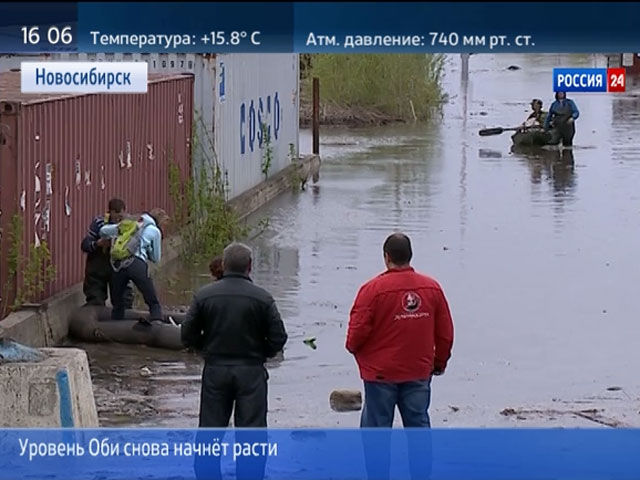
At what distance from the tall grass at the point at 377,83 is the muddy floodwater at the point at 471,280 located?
6.00 meters

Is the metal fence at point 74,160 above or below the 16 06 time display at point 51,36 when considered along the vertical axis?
below

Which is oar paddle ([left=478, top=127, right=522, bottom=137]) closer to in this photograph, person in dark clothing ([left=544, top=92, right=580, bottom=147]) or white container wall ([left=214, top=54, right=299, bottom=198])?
person in dark clothing ([left=544, top=92, right=580, bottom=147])

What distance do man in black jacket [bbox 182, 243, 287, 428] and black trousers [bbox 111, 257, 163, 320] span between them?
5125 mm

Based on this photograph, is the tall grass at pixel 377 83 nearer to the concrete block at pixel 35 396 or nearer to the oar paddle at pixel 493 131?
the oar paddle at pixel 493 131

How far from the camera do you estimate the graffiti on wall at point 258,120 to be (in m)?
23.4

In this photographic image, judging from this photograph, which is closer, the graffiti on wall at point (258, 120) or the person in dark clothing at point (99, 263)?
the person in dark clothing at point (99, 263)

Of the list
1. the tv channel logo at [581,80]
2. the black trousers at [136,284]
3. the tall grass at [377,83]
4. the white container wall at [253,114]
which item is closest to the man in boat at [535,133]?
the white container wall at [253,114]

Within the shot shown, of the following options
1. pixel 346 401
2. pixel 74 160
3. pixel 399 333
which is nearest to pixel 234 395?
pixel 399 333

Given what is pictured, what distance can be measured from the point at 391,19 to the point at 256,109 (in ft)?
50.5

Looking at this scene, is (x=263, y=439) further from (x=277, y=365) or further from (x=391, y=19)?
(x=277, y=365)

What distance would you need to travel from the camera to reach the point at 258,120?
970 inches

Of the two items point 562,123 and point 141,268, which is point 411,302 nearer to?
point 141,268

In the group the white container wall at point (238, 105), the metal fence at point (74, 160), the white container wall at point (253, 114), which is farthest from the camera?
the white container wall at point (253, 114)

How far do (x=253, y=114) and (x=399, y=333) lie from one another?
1542cm
